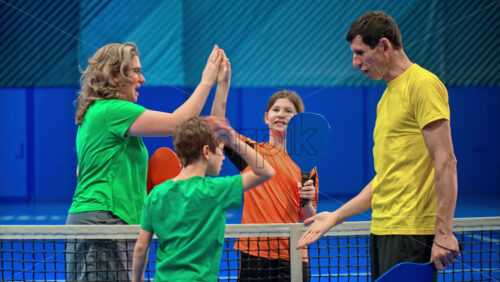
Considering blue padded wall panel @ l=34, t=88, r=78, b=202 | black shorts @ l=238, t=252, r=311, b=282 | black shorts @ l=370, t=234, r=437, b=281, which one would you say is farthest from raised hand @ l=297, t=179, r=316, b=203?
blue padded wall panel @ l=34, t=88, r=78, b=202

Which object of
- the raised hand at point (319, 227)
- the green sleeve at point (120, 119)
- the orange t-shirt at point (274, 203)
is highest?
the green sleeve at point (120, 119)

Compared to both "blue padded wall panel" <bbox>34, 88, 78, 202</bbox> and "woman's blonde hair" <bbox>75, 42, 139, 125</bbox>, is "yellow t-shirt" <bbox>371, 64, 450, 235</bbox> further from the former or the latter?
"blue padded wall panel" <bbox>34, 88, 78, 202</bbox>

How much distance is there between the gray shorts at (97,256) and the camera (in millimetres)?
1642

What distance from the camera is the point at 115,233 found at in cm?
162

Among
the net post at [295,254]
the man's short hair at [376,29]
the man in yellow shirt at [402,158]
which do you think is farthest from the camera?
the net post at [295,254]

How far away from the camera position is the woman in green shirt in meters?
1.59

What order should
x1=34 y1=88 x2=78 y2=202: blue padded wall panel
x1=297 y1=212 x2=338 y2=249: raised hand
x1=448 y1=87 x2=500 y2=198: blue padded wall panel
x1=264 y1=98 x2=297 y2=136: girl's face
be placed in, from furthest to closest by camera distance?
1. x1=34 y1=88 x2=78 y2=202: blue padded wall panel
2. x1=448 y1=87 x2=500 y2=198: blue padded wall panel
3. x1=264 y1=98 x2=297 y2=136: girl's face
4. x1=297 y1=212 x2=338 y2=249: raised hand

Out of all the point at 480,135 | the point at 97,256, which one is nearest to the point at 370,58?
the point at 97,256

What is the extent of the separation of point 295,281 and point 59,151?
7328mm

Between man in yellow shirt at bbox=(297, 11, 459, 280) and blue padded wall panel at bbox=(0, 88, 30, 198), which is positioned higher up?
blue padded wall panel at bbox=(0, 88, 30, 198)

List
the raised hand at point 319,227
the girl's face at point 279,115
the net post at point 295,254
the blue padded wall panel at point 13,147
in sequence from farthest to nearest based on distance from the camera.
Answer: the blue padded wall panel at point 13,147 → the girl's face at point 279,115 → the net post at point 295,254 → the raised hand at point 319,227

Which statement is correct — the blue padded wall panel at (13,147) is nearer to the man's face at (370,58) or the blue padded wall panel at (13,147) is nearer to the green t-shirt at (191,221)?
the green t-shirt at (191,221)

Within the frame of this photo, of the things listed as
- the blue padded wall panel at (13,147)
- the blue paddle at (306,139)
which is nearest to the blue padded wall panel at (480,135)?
the blue paddle at (306,139)

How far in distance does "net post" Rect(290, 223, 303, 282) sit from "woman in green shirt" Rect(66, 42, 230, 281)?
52 cm
